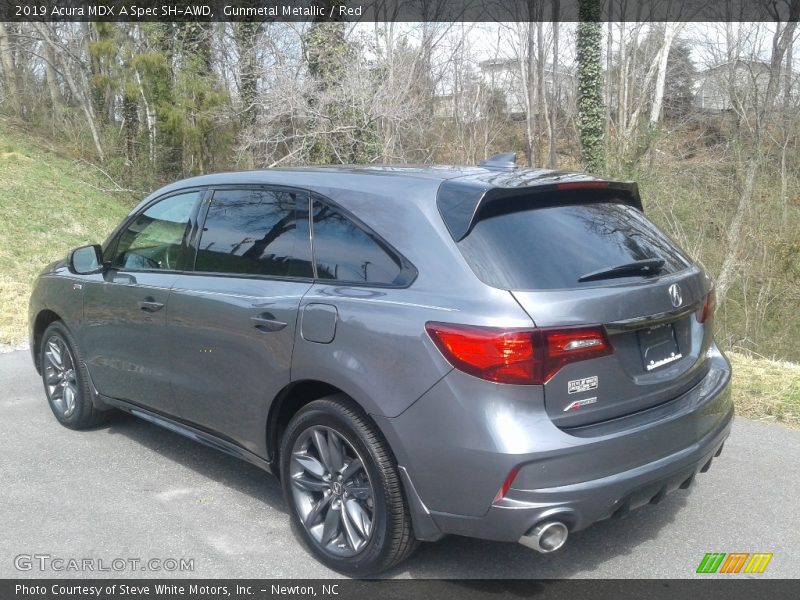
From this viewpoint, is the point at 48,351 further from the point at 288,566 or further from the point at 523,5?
the point at 523,5

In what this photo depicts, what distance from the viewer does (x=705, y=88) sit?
3278cm

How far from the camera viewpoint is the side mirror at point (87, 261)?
5.21 metres

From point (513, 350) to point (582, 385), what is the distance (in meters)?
0.33

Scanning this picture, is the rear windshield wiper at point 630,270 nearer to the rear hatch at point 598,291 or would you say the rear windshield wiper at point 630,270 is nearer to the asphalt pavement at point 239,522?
the rear hatch at point 598,291

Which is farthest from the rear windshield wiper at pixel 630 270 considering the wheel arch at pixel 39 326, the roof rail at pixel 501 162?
the wheel arch at pixel 39 326

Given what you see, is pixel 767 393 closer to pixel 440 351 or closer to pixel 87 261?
pixel 440 351

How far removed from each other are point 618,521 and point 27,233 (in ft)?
47.7

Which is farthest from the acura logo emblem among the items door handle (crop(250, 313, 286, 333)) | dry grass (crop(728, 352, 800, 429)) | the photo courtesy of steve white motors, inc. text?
dry grass (crop(728, 352, 800, 429))

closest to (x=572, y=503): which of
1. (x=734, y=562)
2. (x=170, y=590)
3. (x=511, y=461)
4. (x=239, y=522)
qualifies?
(x=511, y=461)

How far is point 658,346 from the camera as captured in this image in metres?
3.41

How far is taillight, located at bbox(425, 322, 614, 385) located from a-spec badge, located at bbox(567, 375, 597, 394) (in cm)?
9

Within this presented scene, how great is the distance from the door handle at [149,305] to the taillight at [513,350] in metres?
2.07

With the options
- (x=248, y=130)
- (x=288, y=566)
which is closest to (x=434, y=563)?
(x=288, y=566)

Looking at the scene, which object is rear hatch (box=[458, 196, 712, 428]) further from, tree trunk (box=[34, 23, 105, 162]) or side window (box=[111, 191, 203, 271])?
tree trunk (box=[34, 23, 105, 162])
